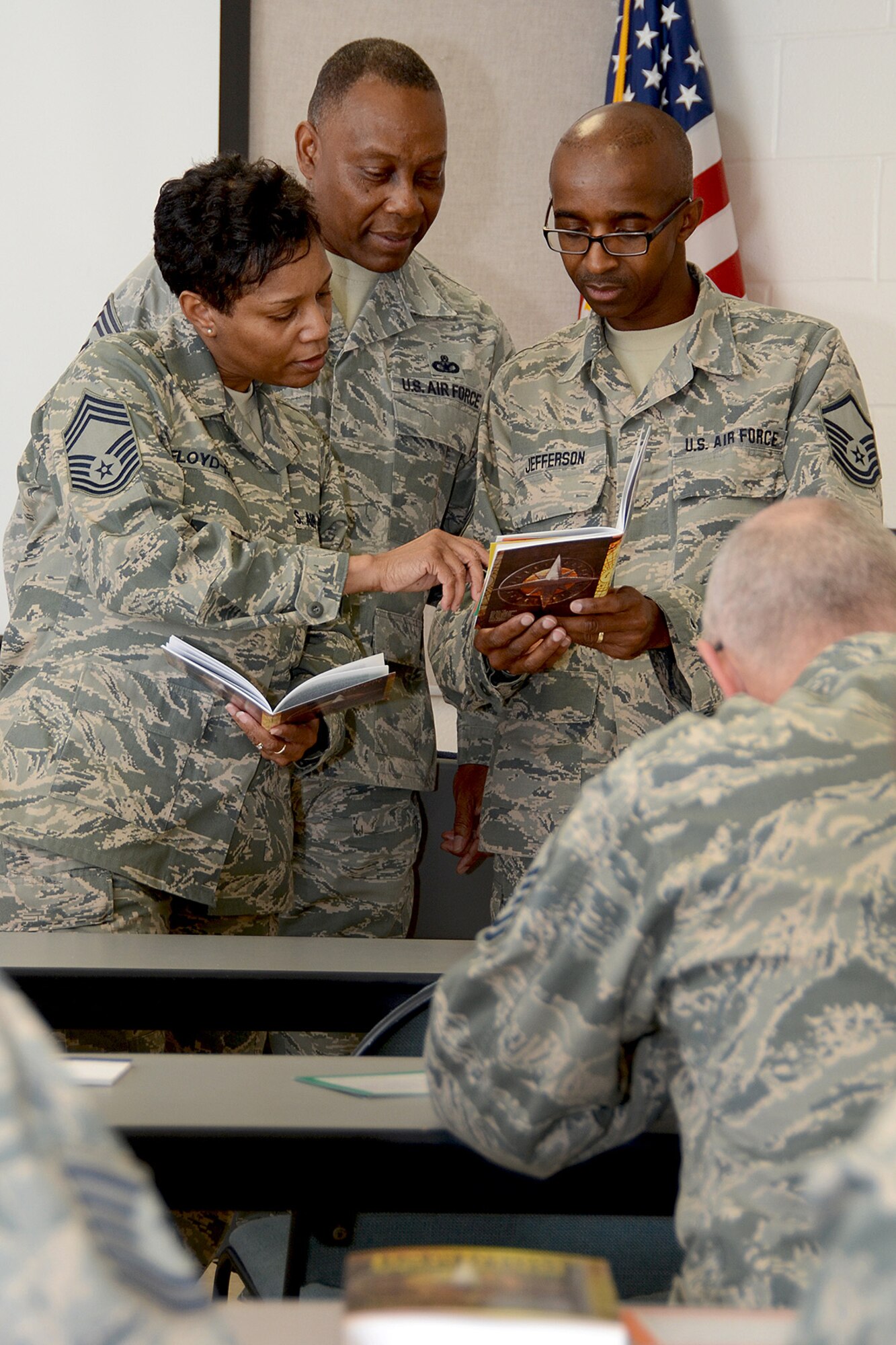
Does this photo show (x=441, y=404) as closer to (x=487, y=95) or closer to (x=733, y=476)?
(x=733, y=476)

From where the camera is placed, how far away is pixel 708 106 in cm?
327

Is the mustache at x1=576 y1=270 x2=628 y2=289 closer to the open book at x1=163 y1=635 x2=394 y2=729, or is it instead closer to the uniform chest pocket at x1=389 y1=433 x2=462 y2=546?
the uniform chest pocket at x1=389 y1=433 x2=462 y2=546

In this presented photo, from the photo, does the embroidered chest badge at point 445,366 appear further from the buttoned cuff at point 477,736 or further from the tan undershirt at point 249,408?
the buttoned cuff at point 477,736

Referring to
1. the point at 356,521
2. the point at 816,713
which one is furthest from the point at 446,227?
the point at 816,713

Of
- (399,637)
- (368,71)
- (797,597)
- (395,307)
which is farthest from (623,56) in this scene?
(797,597)

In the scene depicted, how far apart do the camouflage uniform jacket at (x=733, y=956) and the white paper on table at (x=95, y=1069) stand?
401mm

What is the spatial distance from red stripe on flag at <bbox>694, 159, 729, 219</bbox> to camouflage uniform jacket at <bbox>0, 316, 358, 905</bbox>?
163 cm

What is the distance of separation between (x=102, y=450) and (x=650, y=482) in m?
0.96

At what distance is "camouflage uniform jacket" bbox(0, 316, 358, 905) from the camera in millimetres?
1941

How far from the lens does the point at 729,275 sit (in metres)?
3.31

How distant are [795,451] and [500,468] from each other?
54cm

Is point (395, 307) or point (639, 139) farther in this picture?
point (395, 307)

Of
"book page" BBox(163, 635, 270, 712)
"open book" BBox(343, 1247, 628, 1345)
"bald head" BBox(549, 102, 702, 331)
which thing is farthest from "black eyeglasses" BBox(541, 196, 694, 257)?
"open book" BBox(343, 1247, 628, 1345)

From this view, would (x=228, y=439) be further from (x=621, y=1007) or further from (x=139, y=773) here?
(x=621, y=1007)
